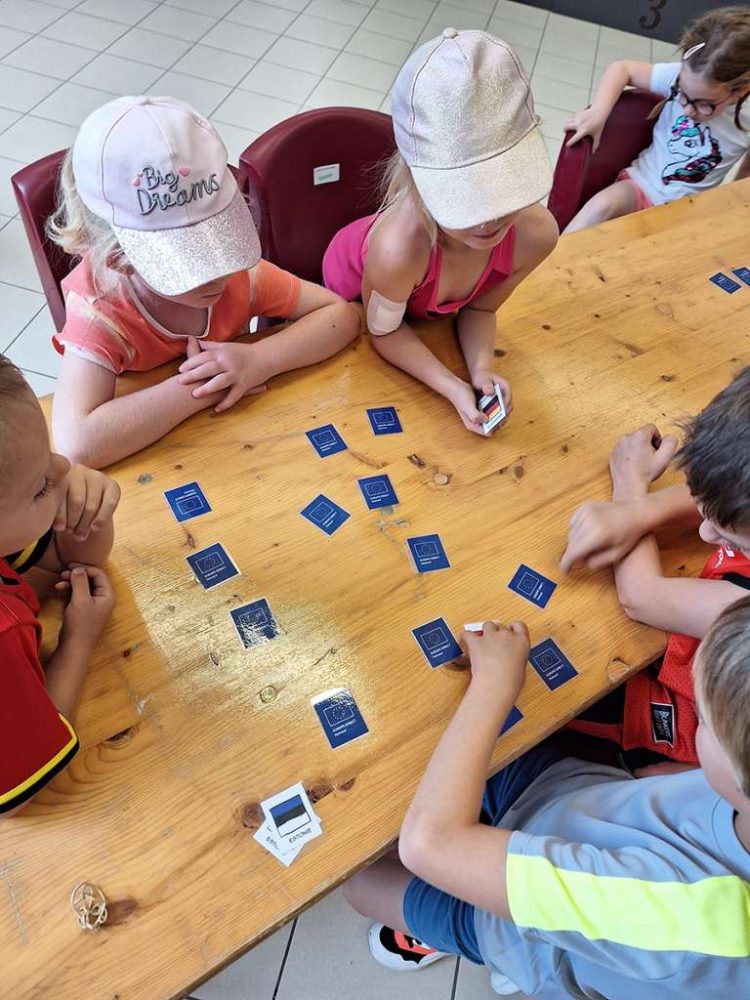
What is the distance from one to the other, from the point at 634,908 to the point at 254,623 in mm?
599

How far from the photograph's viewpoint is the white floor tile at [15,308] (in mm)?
2521

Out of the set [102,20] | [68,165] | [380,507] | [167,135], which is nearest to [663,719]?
[380,507]

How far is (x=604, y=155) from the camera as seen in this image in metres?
2.40

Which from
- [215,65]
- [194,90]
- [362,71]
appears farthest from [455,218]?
[362,71]

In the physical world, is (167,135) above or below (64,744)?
above

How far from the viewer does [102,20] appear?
422 cm

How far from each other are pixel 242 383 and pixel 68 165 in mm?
482

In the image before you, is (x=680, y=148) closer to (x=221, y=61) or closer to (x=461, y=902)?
(x=461, y=902)

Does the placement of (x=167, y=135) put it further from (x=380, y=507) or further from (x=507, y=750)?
(x=507, y=750)

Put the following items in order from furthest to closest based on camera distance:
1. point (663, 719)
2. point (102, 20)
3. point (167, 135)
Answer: point (102, 20)
point (663, 719)
point (167, 135)

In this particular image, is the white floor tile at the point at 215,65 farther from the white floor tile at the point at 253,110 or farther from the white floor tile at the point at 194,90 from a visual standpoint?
the white floor tile at the point at 253,110

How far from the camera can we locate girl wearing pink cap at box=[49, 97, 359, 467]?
107 centimetres

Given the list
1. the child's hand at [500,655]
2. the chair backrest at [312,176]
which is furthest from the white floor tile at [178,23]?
the child's hand at [500,655]

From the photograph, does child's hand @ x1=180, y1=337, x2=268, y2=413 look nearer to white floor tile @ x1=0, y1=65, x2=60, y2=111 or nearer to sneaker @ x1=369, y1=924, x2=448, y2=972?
sneaker @ x1=369, y1=924, x2=448, y2=972
